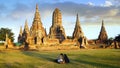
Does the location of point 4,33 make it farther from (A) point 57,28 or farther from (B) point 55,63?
(B) point 55,63

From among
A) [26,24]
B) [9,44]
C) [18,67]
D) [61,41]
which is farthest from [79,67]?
[26,24]

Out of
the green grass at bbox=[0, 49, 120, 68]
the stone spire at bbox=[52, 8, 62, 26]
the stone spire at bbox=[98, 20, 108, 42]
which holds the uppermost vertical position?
the stone spire at bbox=[52, 8, 62, 26]

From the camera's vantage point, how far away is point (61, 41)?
76688 millimetres

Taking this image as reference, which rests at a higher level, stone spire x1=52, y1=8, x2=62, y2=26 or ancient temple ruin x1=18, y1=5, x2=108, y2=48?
stone spire x1=52, y1=8, x2=62, y2=26

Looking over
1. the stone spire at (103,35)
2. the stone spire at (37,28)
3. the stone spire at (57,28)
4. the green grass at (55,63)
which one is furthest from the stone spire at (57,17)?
the green grass at (55,63)

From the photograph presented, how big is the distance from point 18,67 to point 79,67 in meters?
4.16

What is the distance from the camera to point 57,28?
276 ft

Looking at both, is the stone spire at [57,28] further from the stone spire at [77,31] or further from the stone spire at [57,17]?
the stone spire at [77,31]

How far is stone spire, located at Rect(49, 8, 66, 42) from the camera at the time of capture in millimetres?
82438

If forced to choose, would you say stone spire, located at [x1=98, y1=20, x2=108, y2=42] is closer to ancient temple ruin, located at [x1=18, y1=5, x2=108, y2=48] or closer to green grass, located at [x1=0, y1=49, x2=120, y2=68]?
ancient temple ruin, located at [x1=18, y1=5, x2=108, y2=48]

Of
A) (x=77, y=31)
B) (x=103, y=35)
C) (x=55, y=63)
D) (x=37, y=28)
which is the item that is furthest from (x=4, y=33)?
(x=55, y=63)

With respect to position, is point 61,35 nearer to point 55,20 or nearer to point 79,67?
point 55,20

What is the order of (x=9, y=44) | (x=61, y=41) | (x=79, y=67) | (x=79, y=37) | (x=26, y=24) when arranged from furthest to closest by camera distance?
(x=26, y=24)
(x=79, y=37)
(x=61, y=41)
(x=9, y=44)
(x=79, y=67)

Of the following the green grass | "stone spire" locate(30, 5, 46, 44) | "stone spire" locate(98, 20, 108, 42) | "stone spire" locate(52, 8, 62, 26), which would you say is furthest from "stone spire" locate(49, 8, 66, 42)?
the green grass
